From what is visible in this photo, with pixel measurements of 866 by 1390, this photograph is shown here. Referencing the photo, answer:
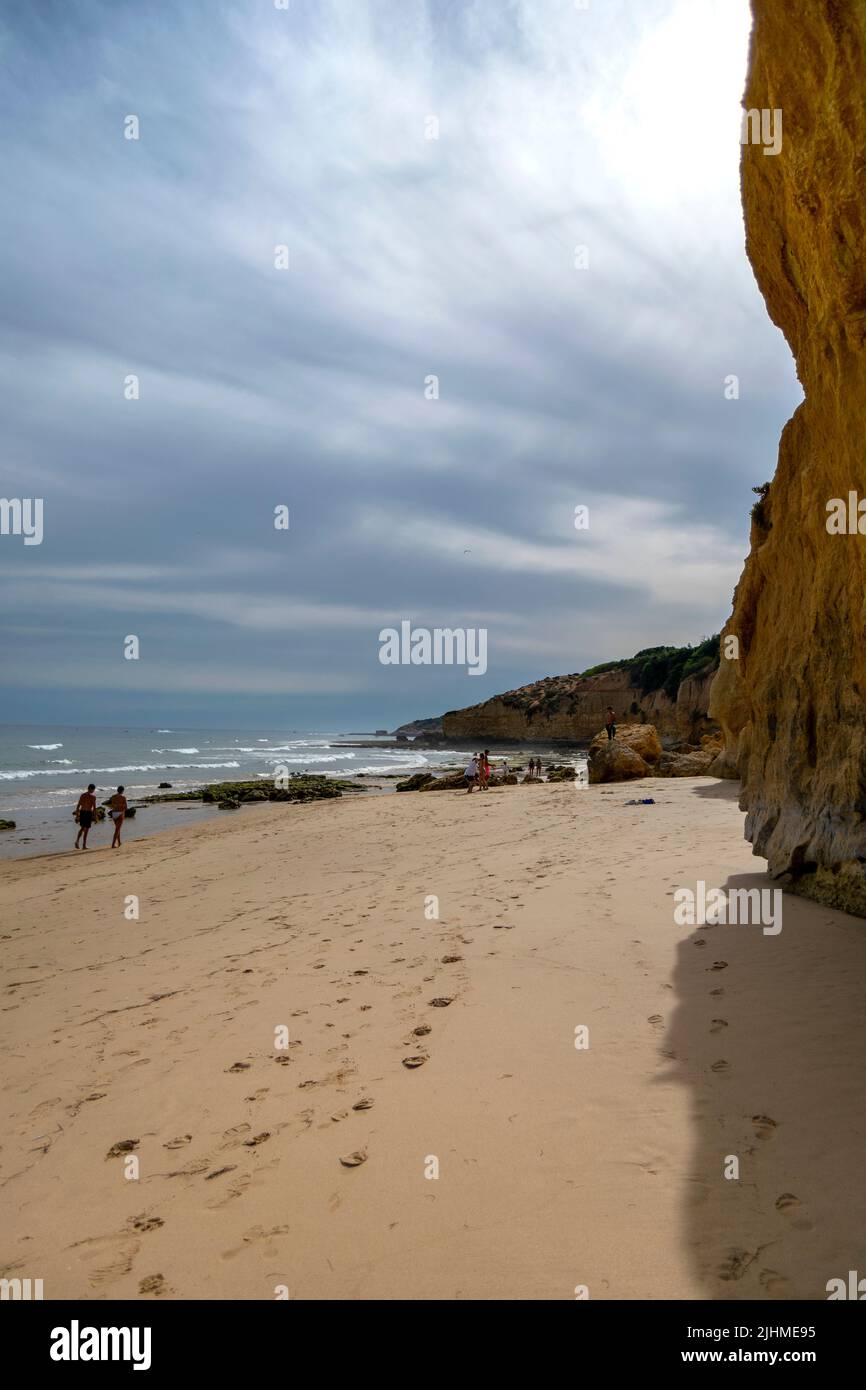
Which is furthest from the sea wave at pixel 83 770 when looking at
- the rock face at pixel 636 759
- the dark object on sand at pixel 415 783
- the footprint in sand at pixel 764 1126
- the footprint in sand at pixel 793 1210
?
the footprint in sand at pixel 793 1210

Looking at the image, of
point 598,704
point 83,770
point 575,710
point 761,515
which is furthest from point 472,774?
point 575,710

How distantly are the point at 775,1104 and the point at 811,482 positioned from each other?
594 centimetres

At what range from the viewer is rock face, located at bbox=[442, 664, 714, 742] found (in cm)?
5328

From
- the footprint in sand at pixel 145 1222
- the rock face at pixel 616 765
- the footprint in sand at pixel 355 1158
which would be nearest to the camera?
the footprint in sand at pixel 145 1222

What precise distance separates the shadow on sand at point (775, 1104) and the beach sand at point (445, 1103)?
0.05 ft

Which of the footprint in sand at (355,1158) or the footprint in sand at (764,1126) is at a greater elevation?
the footprint in sand at (764,1126)

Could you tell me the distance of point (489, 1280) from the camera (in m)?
2.59

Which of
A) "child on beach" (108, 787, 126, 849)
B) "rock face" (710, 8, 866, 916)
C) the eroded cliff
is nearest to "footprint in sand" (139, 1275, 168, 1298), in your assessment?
"rock face" (710, 8, 866, 916)

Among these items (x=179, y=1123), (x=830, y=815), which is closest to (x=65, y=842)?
(x=179, y=1123)

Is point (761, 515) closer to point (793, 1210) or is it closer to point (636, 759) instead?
point (793, 1210)

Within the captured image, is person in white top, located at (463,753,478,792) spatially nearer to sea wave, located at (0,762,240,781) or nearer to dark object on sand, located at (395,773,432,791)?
dark object on sand, located at (395,773,432,791)

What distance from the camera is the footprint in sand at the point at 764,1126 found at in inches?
131

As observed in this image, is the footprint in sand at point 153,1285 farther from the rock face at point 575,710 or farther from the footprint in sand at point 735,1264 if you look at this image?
the rock face at point 575,710
